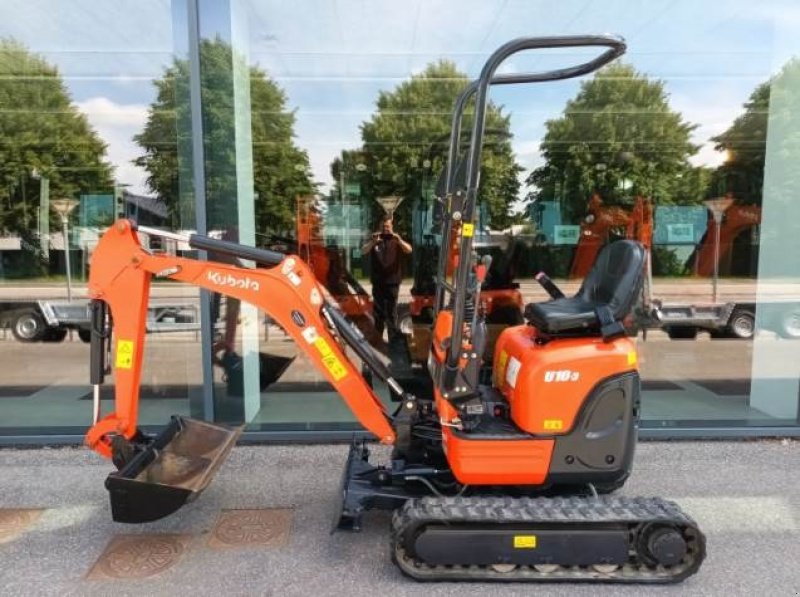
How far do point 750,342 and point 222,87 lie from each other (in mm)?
6162

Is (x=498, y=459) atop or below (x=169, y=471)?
atop

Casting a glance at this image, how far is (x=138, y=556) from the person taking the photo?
10.3 feet

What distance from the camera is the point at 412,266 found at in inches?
259

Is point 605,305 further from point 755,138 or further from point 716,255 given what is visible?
point 716,255

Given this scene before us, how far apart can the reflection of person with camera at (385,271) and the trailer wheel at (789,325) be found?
3.79 meters

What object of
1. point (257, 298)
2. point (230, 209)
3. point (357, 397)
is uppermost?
point (230, 209)

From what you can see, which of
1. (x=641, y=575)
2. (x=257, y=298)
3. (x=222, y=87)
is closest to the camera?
(x=641, y=575)

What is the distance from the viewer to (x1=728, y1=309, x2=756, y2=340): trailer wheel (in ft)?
22.3

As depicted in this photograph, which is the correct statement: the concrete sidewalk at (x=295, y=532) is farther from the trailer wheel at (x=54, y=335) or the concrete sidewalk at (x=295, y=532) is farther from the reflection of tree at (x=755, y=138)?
the reflection of tree at (x=755, y=138)

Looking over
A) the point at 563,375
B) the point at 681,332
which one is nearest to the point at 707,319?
the point at 681,332

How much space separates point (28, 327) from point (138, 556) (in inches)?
174

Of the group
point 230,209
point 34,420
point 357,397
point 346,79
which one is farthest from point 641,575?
point 346,79

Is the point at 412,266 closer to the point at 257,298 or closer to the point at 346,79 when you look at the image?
the point at 346,79

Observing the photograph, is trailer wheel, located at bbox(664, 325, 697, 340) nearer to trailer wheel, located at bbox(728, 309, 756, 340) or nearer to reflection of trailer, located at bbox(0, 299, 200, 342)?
trailer wheel, located at bbox(728, 309, 756, 340)
